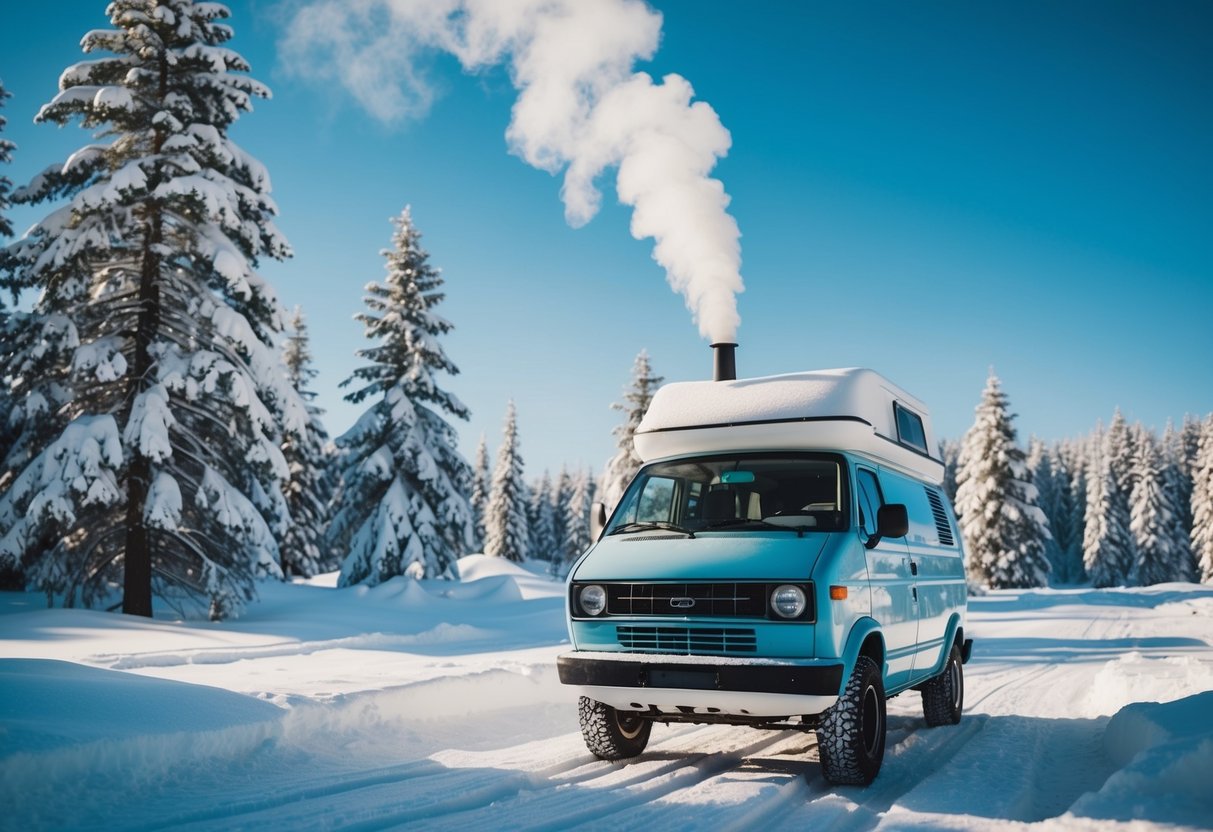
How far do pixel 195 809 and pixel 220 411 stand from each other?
535 inches

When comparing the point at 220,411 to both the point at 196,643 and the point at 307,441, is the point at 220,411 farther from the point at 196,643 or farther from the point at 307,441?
the point at 196,643

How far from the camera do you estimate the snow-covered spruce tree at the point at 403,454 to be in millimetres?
25984

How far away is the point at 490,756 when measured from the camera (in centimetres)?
694

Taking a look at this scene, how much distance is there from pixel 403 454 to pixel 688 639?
2207cm

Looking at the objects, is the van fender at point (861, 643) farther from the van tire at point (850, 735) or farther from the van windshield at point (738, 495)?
the van windshield at point (738, 495)

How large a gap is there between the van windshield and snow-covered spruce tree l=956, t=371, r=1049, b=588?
4153 cm

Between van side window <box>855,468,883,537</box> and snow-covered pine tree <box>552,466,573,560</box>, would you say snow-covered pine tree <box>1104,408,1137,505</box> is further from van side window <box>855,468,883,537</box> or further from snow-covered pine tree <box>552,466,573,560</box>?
van side window <box>855,468,883,537</box>

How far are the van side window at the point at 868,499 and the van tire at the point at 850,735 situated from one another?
1.03 meters

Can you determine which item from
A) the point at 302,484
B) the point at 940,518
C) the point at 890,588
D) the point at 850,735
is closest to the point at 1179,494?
the point at 302,484

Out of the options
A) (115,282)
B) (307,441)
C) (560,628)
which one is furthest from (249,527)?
(560,628)

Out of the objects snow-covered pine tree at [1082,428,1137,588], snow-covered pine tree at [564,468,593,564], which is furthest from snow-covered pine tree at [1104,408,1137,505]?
snow-covered pine tree at [564,468,593,564]

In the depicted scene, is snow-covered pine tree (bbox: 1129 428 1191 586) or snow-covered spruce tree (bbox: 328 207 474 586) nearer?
snow-covered spruce tree (bbox: 328 207 474 586)

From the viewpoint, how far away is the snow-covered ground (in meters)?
4.91

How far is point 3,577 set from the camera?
18.5 metres
